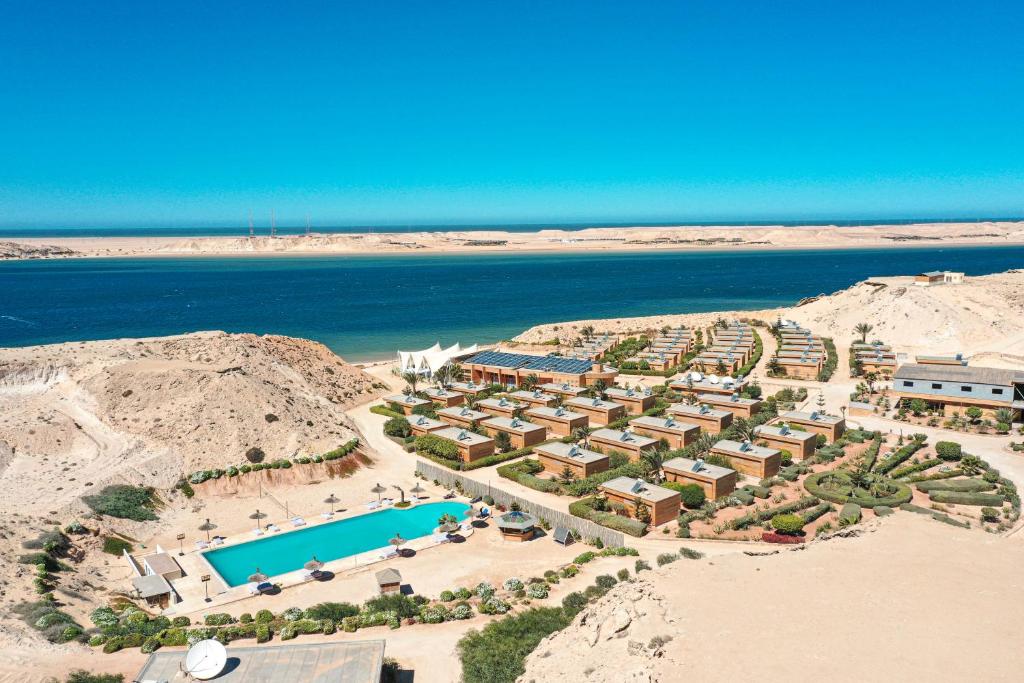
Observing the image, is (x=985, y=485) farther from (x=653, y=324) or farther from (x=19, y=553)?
(x=653, y=324)

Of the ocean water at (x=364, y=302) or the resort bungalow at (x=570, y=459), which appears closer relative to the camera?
the resort bungalow at (x=570, y=459)

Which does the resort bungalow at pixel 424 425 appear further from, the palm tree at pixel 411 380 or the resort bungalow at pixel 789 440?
the resort bungalow at pixel 789 440

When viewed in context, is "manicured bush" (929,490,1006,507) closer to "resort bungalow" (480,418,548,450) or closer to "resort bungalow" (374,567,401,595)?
"resort bungalow" (480,418,548,450)

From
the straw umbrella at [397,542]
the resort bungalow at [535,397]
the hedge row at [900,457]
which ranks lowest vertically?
the straw umbrella at [397,542]

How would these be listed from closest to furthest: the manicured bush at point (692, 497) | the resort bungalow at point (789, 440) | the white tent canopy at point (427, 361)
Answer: the manicured bush at point (692, 497)
the resort bungalow at point (789, 440)
the white tent canopy at point (427, 361)

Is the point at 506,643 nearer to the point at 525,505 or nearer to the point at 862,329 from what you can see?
the point at 525,505

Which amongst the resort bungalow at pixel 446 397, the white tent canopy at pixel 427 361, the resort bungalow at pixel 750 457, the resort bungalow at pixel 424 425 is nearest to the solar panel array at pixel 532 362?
the white tent canopy at pixel 427 361

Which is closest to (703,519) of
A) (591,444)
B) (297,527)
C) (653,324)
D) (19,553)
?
(591,444)
